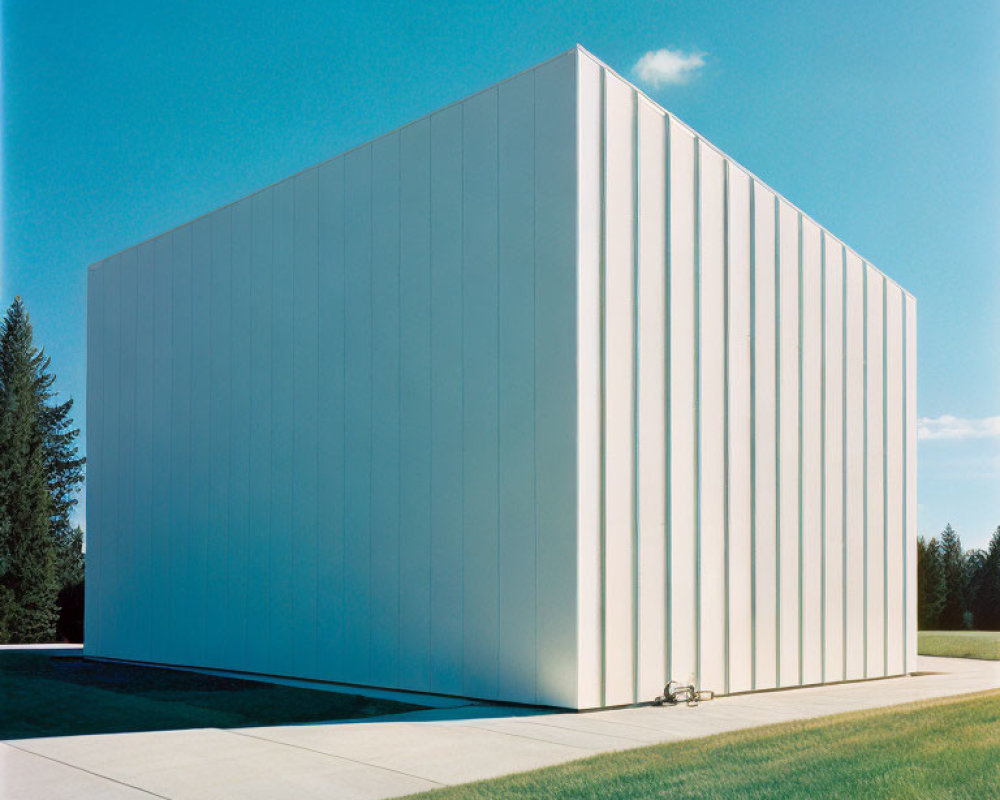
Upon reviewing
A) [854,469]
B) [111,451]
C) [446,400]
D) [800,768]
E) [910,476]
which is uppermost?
[446,400]

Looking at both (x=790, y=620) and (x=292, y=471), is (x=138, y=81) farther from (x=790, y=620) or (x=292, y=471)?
(x=790, y=620)

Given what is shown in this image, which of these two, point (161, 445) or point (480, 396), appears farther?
point (161, 445)

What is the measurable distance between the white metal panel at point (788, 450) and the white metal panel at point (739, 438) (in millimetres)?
828

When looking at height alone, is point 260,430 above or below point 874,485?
above

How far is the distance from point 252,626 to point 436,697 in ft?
14.2

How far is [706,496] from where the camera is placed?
12.0 metres

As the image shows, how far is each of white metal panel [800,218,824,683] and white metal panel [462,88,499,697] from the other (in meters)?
5.28

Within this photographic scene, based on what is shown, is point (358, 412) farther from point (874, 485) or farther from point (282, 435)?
point (874, 485)

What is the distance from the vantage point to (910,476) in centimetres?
1695

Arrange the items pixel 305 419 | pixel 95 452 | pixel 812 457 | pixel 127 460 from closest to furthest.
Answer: pixel 305 419
pixel 812 457
pixel 127 460
pixel 95 452

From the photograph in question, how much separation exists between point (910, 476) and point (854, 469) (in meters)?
2.37

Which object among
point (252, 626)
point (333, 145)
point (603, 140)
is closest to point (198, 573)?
point (252, 626)

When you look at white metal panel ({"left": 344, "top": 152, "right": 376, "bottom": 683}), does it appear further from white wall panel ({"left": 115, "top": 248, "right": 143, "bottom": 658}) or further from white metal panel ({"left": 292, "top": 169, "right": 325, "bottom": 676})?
white wall panel ({"left": 115, "top": 248, "right": 143, "bottom": 658})

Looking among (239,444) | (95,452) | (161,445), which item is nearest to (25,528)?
(95,452)
